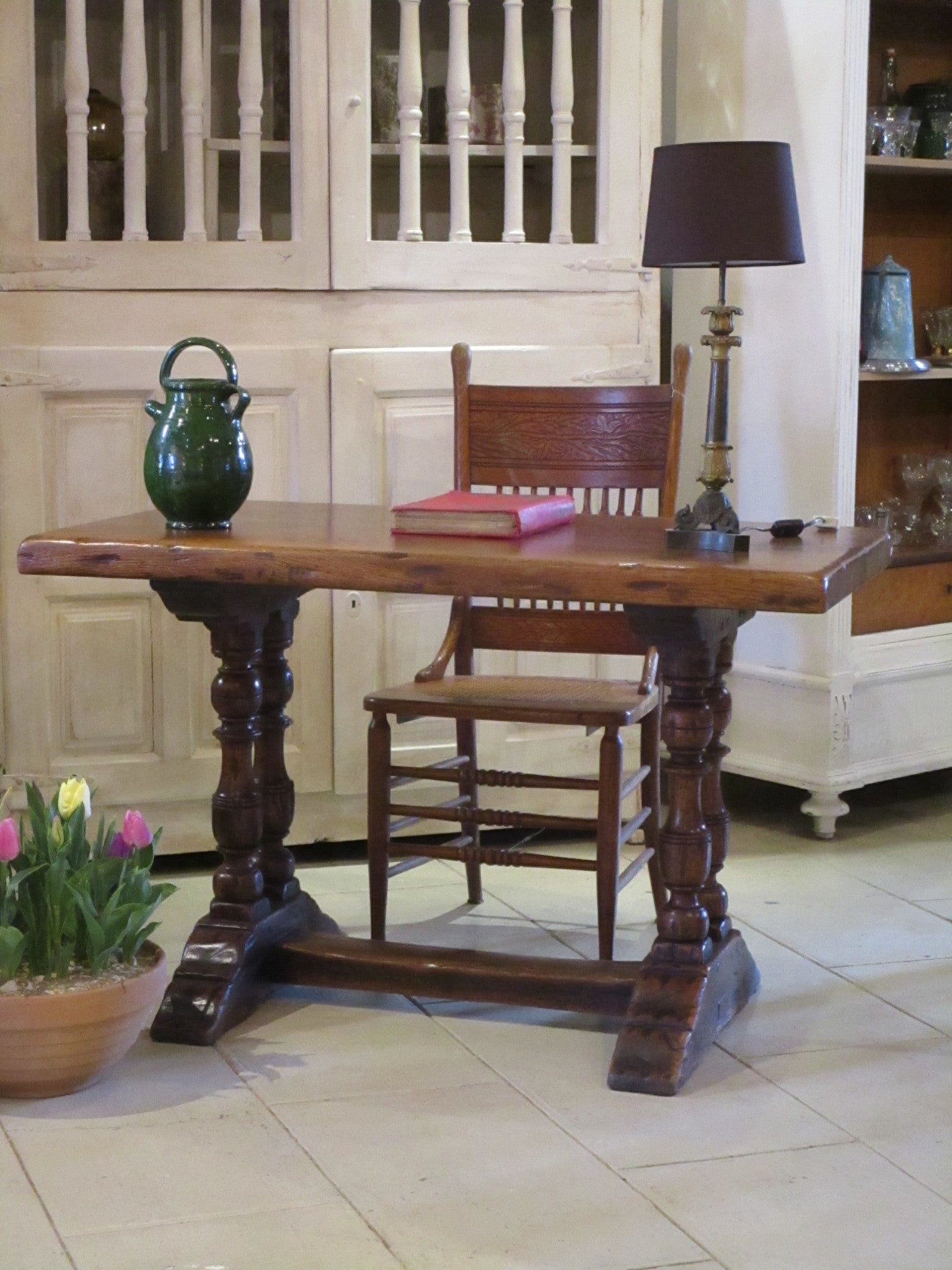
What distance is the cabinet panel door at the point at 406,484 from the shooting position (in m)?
3.80

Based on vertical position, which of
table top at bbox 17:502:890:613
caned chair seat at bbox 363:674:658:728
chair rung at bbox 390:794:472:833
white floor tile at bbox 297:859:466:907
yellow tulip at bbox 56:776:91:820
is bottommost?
white floor tile at bbox 297:859:466:907

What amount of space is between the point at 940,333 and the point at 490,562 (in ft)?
7.83

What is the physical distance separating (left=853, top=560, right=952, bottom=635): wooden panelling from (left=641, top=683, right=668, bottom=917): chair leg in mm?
953

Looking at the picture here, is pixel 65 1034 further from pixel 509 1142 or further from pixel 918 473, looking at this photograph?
pixel 918 473

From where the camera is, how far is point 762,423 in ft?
13.6

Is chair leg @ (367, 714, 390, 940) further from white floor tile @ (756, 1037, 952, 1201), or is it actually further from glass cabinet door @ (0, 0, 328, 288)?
glass cabinet door @ (0, 0, 328, 288)

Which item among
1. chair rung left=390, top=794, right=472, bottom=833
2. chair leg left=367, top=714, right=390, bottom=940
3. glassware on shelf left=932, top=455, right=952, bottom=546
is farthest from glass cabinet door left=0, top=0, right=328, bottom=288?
glassware on shelf left=932, top=455, right=952, bottom=546

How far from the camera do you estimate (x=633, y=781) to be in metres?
3.31

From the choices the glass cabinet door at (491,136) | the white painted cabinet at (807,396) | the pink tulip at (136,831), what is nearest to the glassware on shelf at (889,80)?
the white painted cabinet at (807,396)

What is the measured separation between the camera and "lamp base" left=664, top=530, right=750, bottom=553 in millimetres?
2568

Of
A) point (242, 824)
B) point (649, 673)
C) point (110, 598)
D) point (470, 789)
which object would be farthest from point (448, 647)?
point (110, 598)

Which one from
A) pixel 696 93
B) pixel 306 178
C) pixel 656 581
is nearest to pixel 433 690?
pixel 656 581

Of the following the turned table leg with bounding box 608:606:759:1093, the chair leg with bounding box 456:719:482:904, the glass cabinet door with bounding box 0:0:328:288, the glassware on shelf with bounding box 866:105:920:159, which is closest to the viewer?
the turned table leg with bounding box 608:606:759:1093

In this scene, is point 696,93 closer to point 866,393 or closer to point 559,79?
point 559,79
